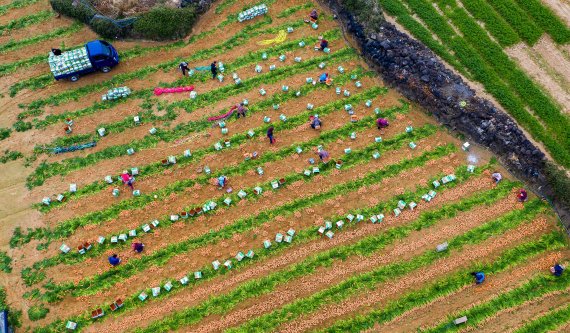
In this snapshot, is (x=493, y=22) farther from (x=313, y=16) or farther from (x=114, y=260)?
(x=114, y=260)

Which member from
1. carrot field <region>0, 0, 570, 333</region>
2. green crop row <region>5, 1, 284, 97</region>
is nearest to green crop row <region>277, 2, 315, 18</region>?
carrot field <region>0, 0, 570, 333</region>

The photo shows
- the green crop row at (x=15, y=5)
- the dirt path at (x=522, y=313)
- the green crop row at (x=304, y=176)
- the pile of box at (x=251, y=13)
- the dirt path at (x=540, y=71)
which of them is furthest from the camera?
the green crop row at (x=15, y=5)

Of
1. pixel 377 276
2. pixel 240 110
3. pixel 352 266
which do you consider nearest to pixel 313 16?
pixel 240 110

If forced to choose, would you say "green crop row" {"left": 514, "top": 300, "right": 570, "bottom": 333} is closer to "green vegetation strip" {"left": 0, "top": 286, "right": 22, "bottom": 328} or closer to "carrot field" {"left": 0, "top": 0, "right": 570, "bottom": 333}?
"carrot field" {"left": 0, "top": 0, "right": 570, "bottom": 333}

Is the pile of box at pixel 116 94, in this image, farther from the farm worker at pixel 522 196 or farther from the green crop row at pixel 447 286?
the farm worker at pixel 522 196

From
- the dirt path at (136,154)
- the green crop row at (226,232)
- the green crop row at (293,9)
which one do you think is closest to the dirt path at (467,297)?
the green crop row at (226,232)

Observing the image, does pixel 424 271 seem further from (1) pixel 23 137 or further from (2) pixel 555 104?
(1) pixel 23 137
